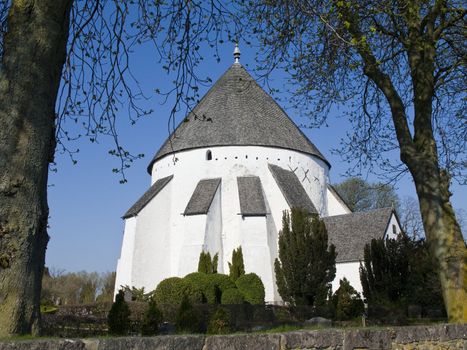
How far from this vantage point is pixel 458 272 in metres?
7.32

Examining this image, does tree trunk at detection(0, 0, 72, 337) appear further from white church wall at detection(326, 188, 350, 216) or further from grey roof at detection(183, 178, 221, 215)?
white church wall at detection(326, 188, 350, 216)

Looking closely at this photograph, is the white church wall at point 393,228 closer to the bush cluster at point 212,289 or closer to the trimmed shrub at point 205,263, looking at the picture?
the bush cluster at point 212,289

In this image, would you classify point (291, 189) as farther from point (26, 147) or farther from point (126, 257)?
point (26, 147)

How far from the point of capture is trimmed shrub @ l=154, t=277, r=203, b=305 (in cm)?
2008

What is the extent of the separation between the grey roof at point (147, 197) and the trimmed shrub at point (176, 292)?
23.0 feet

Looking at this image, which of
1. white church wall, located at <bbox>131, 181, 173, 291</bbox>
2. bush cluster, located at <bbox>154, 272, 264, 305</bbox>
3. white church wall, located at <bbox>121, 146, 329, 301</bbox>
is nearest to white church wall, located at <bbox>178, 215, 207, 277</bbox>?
white church wall, located at <bbox>121, 146, 329, 301</bbox>

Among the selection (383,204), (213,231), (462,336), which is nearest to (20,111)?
(462,336)

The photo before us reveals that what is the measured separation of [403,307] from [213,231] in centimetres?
1061

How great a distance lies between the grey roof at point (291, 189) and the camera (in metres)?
→ 25.2

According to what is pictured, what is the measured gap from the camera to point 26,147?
4195 mm

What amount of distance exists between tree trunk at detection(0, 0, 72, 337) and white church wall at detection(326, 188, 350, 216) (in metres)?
27.3

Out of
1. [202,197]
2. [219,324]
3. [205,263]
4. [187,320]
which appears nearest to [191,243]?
[205,263]

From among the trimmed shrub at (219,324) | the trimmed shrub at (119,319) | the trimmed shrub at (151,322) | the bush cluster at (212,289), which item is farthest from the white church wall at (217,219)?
the trimmed shrub at (219,324)

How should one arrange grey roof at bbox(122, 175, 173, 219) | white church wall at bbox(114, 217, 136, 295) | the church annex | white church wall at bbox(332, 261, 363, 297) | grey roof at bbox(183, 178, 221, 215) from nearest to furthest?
the church annex, grey roof at bbox(183, 178, 221, 215), white church wall at bbox(332, 261, 363, 297), white church wall at bbox(114, 217, 136, 295), grey roof at bbox(122, 175, 173, 219)
